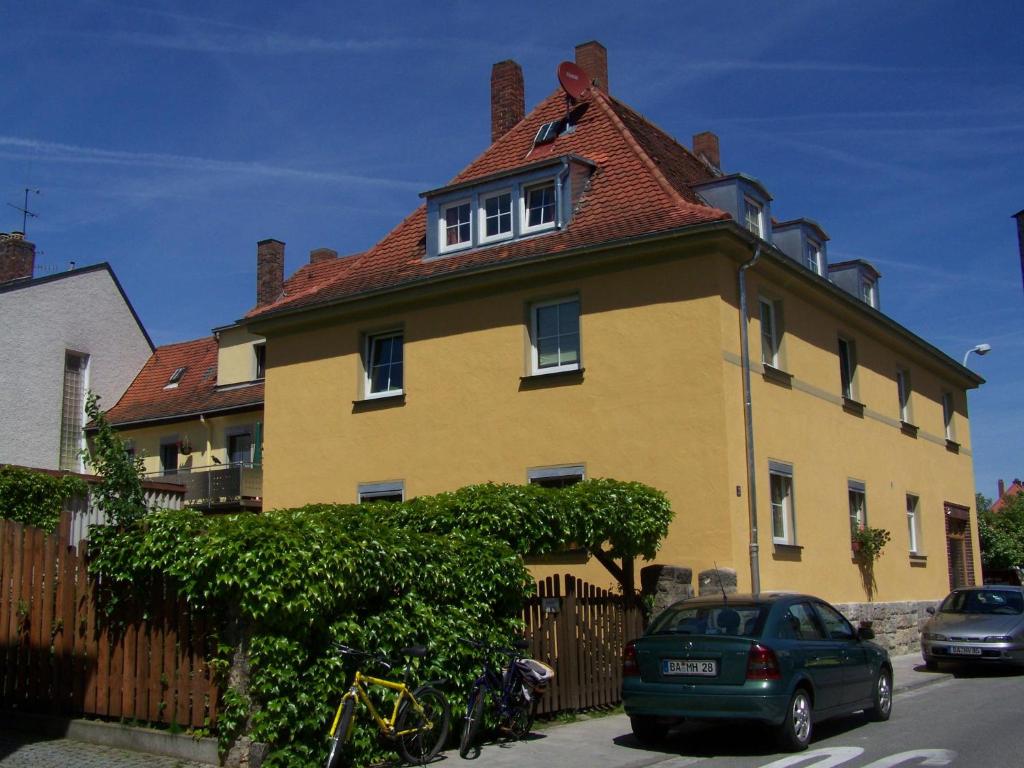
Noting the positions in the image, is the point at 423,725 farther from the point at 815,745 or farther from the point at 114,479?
the point at 815,745

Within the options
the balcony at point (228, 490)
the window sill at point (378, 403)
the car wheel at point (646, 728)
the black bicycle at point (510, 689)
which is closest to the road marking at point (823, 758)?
the car wheel at point (646, 728)

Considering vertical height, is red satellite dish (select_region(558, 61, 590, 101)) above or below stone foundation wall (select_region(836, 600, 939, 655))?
above

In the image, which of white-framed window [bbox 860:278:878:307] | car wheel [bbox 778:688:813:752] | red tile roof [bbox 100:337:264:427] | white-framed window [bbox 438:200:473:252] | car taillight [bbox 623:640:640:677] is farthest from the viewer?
red tile roof [bbox 100:337:264:427]

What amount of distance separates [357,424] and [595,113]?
774 centimetres

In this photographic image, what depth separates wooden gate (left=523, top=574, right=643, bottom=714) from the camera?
40.3ft

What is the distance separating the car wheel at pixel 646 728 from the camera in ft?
36.2

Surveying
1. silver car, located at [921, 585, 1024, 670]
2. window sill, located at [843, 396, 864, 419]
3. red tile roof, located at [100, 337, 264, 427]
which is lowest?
silver car, located at [921, 585, 1024, 670]

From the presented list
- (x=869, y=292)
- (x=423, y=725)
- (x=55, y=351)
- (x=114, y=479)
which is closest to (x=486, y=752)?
(x=423, y=725)

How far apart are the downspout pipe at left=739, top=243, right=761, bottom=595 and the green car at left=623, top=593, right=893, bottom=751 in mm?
4888

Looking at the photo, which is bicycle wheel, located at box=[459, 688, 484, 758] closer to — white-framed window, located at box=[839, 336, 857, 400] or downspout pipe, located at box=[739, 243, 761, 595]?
downspout pipe, located at box=[739, 243, 761, 595]

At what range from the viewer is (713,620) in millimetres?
10922

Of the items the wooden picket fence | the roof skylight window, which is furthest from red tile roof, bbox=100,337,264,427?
the wooden picket fence

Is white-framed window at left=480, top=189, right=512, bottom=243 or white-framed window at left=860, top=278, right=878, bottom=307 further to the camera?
white-framed window at left=860, top=278, right=878, bottom=307

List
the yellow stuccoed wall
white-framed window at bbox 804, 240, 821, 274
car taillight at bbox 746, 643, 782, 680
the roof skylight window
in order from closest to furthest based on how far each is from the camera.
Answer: car taillight at bbox 746, 643, 782, 680 → the yellow stuccoed wall → white-framed window at bbox 804, 240, 821, 274 → the roof skylight window
